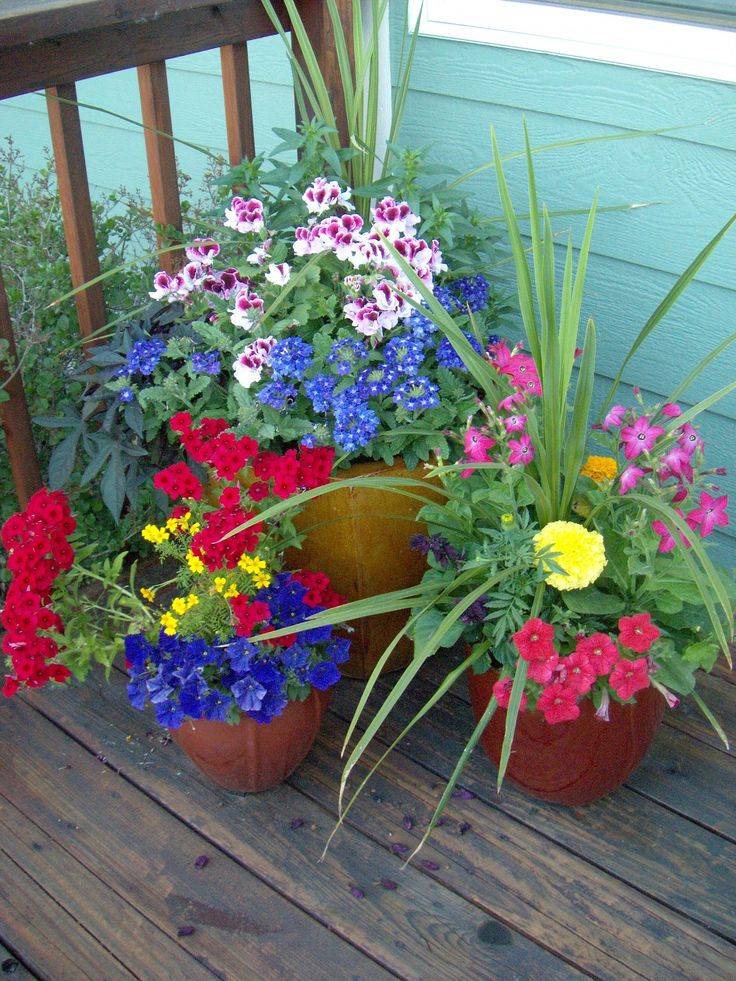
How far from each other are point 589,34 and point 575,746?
1.38 meters

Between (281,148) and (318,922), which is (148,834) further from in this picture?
(281,148)

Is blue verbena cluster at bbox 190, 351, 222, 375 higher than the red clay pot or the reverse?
higher

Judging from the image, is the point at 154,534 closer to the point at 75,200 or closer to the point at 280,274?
the point at 280,274

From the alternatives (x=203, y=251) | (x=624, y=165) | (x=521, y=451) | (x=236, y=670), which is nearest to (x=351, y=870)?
(x=236, y=670)

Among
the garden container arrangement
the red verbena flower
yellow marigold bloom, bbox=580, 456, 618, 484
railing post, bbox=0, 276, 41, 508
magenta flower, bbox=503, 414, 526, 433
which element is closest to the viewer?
the red verbena flower

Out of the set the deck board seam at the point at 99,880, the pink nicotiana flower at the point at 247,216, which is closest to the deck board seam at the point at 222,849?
the deck board seam at the point at 99,880

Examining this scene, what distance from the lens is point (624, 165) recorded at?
1.92 m

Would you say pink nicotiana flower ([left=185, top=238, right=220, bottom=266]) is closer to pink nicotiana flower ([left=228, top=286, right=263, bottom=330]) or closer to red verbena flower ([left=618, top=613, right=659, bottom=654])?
pink nicotiana flower ([left=228, top=286, right=263, bottom=330])

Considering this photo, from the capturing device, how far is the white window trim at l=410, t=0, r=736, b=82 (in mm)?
1741

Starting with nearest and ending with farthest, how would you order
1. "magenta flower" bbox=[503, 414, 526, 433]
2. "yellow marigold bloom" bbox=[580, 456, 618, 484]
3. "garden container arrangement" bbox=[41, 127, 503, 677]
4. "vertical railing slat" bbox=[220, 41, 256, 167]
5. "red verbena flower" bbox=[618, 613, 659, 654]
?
"red verbena flower" bbox=[618, 613, 659, 654]
"magenta flower" bbox=[503, 414, 526, 433]
"yellow marigold bloom" bbox=[580, 456, 618, 484]
"garden container arrangement" bbox=[41, 127, 503, 677]
"vertical railing slat" bbox=[220, 41, 256, 167]

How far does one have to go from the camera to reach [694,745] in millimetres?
1798

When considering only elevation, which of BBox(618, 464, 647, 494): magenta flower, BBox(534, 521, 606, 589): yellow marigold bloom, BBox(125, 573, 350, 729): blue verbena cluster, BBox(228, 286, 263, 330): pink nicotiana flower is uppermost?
BBox(228, 286, 263, 330): pink nicotiana flower

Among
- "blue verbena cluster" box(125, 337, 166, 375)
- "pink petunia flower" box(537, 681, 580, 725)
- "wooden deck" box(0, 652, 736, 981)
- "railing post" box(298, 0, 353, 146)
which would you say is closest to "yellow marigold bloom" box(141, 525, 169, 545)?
"blue verbena cluster" box(125, 337, 166, 375)

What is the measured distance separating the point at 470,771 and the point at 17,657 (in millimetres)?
835
